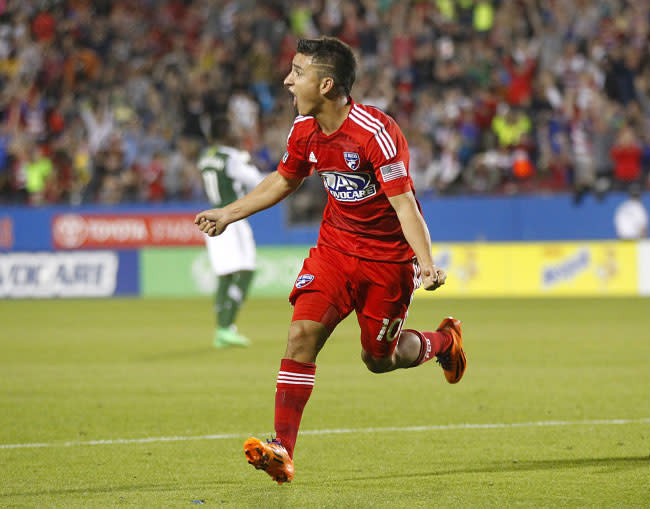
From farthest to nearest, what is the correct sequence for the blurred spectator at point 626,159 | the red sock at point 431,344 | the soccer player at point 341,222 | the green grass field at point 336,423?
1. the blurred spectator at point 626,159
2. the red sock at point 431,344
3. the soccer player at point 341,222
4. the green grass field at point 336,423

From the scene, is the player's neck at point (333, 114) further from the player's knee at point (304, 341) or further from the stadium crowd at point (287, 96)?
the stadium crowd at point (287, 96)

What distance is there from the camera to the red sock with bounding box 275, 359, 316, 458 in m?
5.59

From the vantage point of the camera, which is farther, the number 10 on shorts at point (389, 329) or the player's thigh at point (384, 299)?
the number 10 on shorts at point (389, 329)

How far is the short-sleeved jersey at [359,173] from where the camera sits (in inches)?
225

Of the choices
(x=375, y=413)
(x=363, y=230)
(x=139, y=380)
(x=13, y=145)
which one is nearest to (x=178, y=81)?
(x=13, y=145)

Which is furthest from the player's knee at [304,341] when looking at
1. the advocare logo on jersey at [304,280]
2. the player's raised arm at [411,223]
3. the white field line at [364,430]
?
the white field line at [364,430]

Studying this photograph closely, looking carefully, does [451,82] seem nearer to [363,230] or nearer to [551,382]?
[551,382]

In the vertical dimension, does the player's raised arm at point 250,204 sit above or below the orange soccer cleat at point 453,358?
above

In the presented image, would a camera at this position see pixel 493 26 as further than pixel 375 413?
Yes

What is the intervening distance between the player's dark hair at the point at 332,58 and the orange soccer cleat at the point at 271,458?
5.93 ft

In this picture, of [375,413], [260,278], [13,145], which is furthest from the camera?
[13,145]

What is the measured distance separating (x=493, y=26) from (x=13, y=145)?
34.1ft

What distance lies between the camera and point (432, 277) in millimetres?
5414

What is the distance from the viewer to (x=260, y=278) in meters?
22.0
